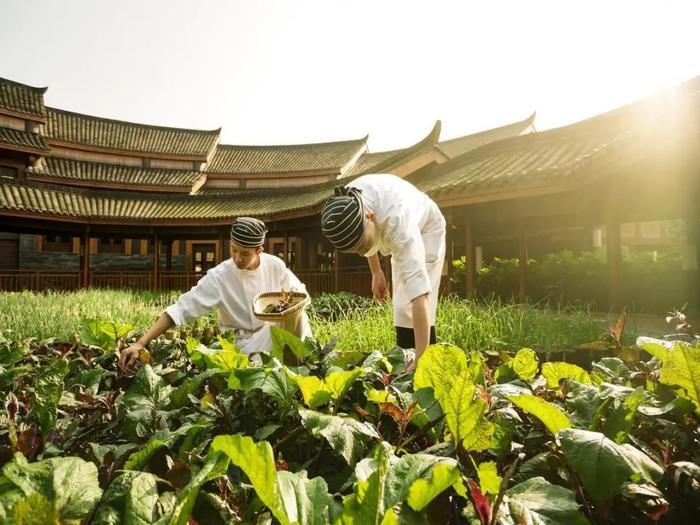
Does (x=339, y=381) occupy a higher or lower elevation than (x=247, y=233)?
lower

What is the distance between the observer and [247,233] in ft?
10.8

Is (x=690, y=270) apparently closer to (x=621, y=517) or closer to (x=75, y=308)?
(x=621, y=517)

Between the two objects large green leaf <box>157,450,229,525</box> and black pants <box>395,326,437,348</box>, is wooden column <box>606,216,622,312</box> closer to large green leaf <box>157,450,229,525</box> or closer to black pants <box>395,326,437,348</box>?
black pants <box>395,326,437,348</box>

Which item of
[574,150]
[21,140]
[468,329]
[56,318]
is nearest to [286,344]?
[468,329]

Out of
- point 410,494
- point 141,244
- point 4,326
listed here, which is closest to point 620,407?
point 410,494

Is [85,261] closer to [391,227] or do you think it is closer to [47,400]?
[391,227]

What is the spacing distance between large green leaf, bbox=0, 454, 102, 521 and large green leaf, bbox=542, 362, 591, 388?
89 centimetres

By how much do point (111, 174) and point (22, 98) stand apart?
16.3 feet

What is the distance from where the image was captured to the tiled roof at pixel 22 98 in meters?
20.4

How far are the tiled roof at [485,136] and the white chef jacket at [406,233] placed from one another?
2158 centimetres

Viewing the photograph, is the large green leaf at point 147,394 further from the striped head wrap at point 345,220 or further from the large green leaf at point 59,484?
the striped head wrap at point 345,220

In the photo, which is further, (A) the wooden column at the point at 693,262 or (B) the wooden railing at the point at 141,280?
(B) the wooden railing at the point at 141,280

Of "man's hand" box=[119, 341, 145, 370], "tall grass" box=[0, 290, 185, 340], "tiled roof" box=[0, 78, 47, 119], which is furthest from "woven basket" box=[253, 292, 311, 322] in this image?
"tiled roof" box=[0, 78, 47, 119]

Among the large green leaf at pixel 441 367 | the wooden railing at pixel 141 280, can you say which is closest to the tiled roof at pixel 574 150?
the wooden railing at pixel 141 280
